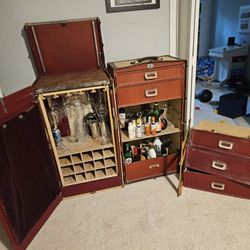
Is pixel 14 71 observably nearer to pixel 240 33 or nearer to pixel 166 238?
pixel 166 238

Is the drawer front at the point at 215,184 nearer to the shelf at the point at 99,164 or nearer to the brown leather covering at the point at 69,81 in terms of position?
the shelf at the point at 99,164

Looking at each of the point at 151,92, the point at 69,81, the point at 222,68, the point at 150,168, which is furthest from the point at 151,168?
the point at 222,68

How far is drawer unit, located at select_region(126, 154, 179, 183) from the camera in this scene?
1899 millimetres

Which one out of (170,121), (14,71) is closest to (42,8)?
(14,71)

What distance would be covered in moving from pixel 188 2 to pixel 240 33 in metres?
3.34

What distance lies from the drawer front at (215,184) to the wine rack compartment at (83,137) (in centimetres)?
65

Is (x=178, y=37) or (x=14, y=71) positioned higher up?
(x=178, y=37)

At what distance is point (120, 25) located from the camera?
1781mm

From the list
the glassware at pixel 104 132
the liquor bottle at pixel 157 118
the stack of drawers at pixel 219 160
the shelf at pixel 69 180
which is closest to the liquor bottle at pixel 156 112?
the liquor bottle at pixel 157 118

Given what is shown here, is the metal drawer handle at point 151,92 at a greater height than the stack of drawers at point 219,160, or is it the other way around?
the metal drawer handle at point 151,92

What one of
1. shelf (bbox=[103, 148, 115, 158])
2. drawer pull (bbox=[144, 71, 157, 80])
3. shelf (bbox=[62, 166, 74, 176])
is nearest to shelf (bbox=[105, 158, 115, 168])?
shelf (bbox=[103, 148, 115, 158])

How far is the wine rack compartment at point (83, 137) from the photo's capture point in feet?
5.82

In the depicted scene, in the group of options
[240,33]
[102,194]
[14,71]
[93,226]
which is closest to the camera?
[93,226]

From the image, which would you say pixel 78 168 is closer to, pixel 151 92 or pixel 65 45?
pixel 151 92
